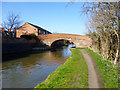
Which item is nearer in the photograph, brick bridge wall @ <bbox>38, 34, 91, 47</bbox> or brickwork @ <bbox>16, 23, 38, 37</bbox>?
brick bridge wall @ <bbox>38, 34, 91, 47</bbox>

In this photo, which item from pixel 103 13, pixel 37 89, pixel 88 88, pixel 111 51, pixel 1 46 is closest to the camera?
pixel 88 88

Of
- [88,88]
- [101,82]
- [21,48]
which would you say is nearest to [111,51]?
[101,82]

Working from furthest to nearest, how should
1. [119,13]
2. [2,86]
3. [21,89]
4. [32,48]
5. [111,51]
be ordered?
[32,48] → [111,51] → [119,13] → [2,86] → [21,89]

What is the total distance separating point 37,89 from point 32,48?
93.4 ft

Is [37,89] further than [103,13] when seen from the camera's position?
No

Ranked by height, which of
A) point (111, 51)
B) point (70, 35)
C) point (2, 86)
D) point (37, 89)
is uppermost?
point (70, 35)

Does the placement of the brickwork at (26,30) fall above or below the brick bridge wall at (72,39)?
above

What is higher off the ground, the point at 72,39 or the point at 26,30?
the point at 26,30

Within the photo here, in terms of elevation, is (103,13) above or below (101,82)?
above

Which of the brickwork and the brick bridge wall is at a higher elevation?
the brickwork

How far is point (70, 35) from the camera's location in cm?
3281

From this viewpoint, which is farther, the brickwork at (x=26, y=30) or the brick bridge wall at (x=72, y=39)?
the brickwork at (x=26, y=30)

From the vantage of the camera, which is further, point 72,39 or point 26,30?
point 26,30

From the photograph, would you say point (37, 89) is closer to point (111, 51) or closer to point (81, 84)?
point (81, 84)
